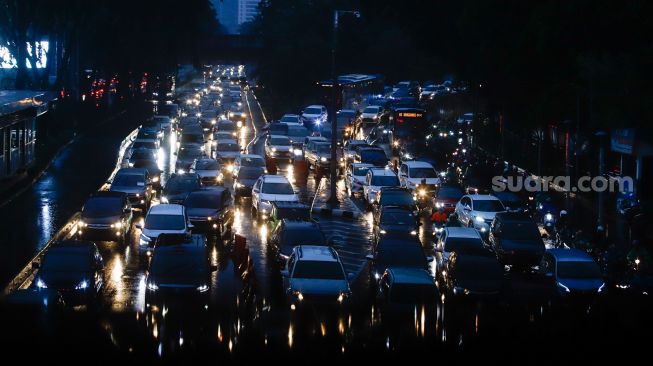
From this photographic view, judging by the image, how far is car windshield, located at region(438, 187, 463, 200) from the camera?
37.2 metres

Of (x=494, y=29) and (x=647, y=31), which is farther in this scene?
(x=494, y=29)

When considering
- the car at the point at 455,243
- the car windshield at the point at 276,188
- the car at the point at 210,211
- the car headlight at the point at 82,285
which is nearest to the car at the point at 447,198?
the car windshield at the point at 276,188

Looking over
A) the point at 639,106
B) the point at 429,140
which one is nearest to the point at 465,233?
the point at 639,106

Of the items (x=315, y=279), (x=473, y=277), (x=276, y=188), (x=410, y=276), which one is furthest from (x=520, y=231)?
(x=276, y=188)

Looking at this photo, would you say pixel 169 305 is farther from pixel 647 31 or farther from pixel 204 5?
pixel 204 5

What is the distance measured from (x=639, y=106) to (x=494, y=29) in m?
22.6

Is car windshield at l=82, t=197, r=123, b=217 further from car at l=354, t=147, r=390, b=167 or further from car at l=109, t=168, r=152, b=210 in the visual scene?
car at l=354, t=147, r=390, b=167

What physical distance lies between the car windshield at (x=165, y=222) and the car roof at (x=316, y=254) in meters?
5.79

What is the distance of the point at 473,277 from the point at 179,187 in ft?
53.8

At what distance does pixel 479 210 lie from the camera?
109 feet

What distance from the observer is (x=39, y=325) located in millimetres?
14031

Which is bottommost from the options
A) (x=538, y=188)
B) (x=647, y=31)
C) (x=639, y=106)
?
(x=538, y=188)

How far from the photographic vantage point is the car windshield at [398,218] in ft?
103

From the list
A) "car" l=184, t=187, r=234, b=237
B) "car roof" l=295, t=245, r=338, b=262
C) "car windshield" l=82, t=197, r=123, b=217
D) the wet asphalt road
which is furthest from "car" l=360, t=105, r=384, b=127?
"car roof" l=295, t=245, r=338, b=262
